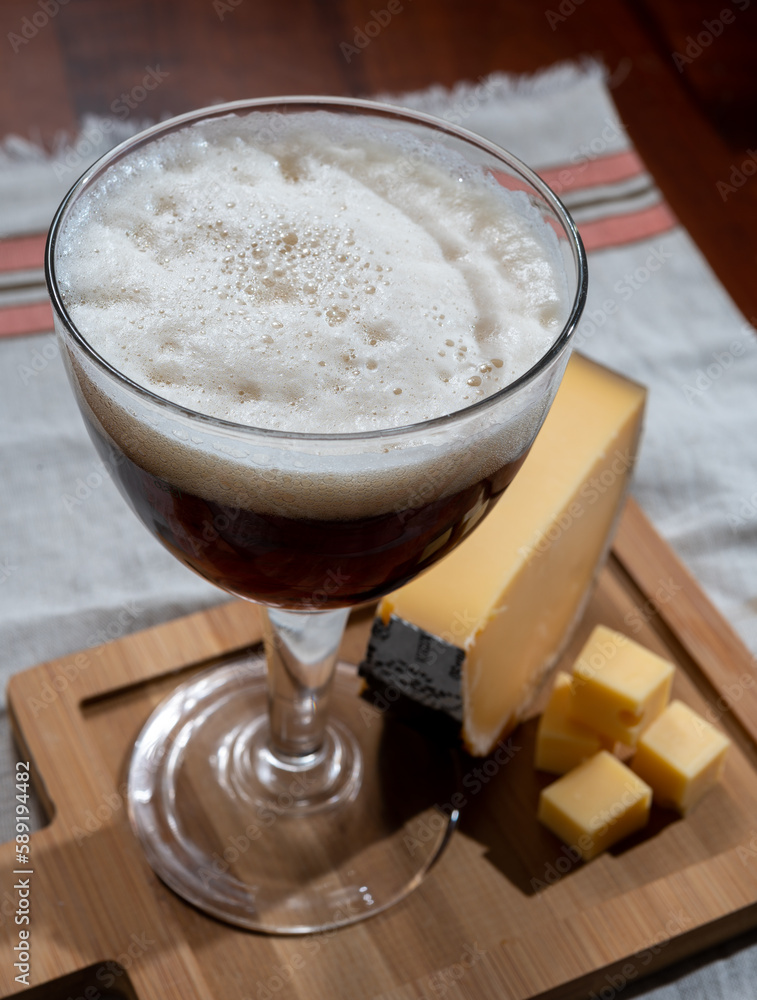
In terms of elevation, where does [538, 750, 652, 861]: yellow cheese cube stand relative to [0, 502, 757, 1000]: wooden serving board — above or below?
above

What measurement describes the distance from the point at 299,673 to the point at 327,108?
45 cm

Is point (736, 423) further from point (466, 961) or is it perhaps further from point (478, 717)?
point (466, 961)

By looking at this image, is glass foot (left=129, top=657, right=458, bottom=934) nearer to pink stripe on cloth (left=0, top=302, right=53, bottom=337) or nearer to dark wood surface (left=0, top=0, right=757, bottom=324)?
pink stripe on cloth (left=0, top=302, right=53, bottom=337)

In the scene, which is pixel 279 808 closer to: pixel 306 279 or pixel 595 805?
pixel 595 805

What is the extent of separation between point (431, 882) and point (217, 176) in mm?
576

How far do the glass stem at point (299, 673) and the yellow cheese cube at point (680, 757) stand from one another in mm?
280

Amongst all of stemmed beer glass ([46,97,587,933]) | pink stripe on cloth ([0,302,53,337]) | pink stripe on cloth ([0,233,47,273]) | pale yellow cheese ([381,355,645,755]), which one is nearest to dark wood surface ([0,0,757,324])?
pink stripe on cloth ([0,233,47,273])

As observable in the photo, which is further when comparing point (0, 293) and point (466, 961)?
point (0, 293)

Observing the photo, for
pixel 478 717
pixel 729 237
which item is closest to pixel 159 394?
pixel 478 717

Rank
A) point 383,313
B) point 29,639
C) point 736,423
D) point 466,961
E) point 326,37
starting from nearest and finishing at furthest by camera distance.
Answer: point 383,313, point 466,961, point 29,639, point 736,423, point 326,37

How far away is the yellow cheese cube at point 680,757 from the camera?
926mm

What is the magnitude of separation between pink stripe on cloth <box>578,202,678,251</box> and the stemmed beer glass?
732mm

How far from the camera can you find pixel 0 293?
1360 millimetres

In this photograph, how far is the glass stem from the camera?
0.88m
